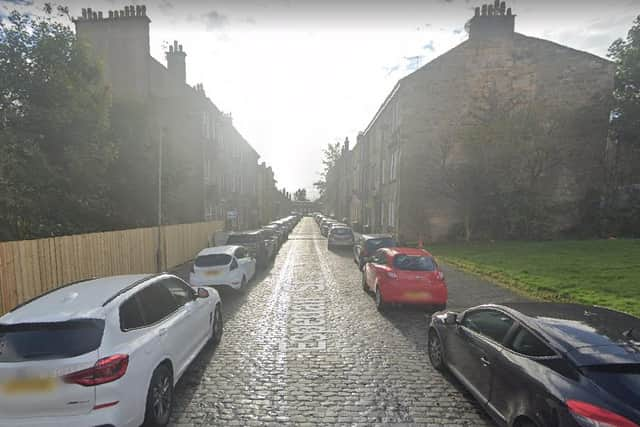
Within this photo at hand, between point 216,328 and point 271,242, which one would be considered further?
point 271,242

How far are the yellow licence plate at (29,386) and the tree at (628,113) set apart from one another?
27661 mm

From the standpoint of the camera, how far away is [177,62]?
20812mm

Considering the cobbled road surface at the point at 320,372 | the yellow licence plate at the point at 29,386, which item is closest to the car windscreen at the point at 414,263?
the cobbled road surface at the point at 320,372

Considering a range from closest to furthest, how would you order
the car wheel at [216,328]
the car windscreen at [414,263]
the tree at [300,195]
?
the car wheel at [216,328] < the car windscreen at [414,263] < the tree at [300,195]

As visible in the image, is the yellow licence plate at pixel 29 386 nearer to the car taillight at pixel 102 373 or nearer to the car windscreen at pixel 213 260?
the car taillight at pixel 102 373

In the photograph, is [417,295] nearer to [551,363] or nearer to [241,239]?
[551,363]

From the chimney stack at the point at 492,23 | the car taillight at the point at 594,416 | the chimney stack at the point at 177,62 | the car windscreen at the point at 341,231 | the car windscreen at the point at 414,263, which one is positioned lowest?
the car windscreen at the point at 341,231

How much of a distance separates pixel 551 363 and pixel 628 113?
2731cm

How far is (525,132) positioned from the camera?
691 inches

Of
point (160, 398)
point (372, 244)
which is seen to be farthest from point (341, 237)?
point (160, 398)

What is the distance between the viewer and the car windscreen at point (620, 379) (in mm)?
2260

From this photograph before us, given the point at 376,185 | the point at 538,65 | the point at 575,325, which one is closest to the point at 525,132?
the point at 538,65

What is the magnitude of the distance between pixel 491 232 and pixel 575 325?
17518 millimetres

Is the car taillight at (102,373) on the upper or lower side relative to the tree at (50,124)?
lower
